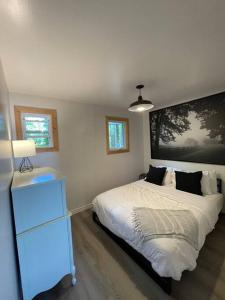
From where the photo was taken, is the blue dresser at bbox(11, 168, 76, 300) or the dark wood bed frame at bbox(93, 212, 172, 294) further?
the dark wood bed frame at bbox(93, 212, 172, 294)

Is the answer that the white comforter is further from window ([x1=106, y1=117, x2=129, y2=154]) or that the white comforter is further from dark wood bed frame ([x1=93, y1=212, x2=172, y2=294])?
window ([x1=106, y1=117, x2=129, y2=154])

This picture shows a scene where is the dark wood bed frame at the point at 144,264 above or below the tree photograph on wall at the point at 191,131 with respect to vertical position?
below

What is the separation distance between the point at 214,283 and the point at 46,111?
3.34m

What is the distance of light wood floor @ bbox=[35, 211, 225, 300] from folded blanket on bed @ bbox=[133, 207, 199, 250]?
33cm

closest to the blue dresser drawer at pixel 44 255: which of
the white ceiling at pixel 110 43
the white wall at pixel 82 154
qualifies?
the white wall at pixel 82 154

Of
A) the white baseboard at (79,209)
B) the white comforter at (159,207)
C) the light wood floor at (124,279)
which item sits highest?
the white comforter at (159,207)

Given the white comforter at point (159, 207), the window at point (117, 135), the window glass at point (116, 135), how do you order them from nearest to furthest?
the white comforter at point (159, 207), the window at point (117, 135), the window glass at point (116, 135)

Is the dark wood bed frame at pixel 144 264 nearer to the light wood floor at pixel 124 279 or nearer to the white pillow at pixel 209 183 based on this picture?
the light wood floor at pixel 124 279

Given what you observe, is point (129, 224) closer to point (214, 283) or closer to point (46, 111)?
point (214, 283)

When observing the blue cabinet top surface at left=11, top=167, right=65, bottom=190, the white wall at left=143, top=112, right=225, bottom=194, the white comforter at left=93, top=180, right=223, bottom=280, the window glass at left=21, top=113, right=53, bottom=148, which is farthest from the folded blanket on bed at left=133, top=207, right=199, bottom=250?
the window glass at left=21, top=113, right=53, bottom=148

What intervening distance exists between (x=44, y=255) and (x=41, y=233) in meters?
0.22

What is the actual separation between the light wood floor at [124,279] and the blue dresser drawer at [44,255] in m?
0.22

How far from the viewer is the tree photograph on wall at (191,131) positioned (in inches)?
106

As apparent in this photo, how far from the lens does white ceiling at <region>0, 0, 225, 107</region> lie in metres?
0.98
